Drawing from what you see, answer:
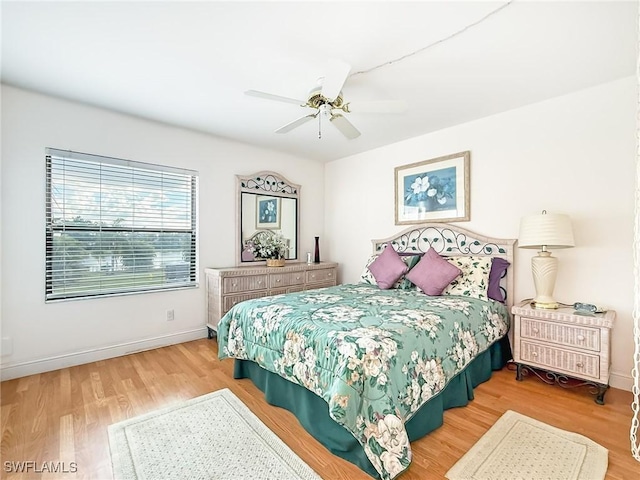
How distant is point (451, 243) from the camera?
145 inches

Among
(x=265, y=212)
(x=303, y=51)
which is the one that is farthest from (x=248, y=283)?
(x=303, y=51)

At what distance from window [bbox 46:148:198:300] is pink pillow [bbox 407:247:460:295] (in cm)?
271

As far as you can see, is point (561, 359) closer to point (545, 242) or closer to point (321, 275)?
point (545, 242)

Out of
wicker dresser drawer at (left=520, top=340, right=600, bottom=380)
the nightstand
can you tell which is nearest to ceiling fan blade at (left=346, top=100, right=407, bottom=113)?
the nightstand

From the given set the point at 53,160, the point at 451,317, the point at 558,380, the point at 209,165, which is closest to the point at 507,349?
the point at 558,380

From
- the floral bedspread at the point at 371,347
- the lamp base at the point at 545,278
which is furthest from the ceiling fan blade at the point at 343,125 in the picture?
the lamp base at the point at 545,278

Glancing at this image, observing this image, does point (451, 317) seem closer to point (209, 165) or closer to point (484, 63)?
point (484, 63)

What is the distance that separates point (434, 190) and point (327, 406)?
2.88 metres

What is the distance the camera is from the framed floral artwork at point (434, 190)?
11.8 ft

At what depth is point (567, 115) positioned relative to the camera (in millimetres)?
2867

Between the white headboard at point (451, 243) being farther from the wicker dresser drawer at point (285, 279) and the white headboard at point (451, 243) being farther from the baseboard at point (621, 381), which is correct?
the wicker dresser drawer at point (285, 279)

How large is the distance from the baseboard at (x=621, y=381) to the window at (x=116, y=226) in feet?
14.3

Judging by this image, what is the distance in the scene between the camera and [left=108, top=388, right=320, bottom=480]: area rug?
5.43 ft

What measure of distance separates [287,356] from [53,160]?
295cm
